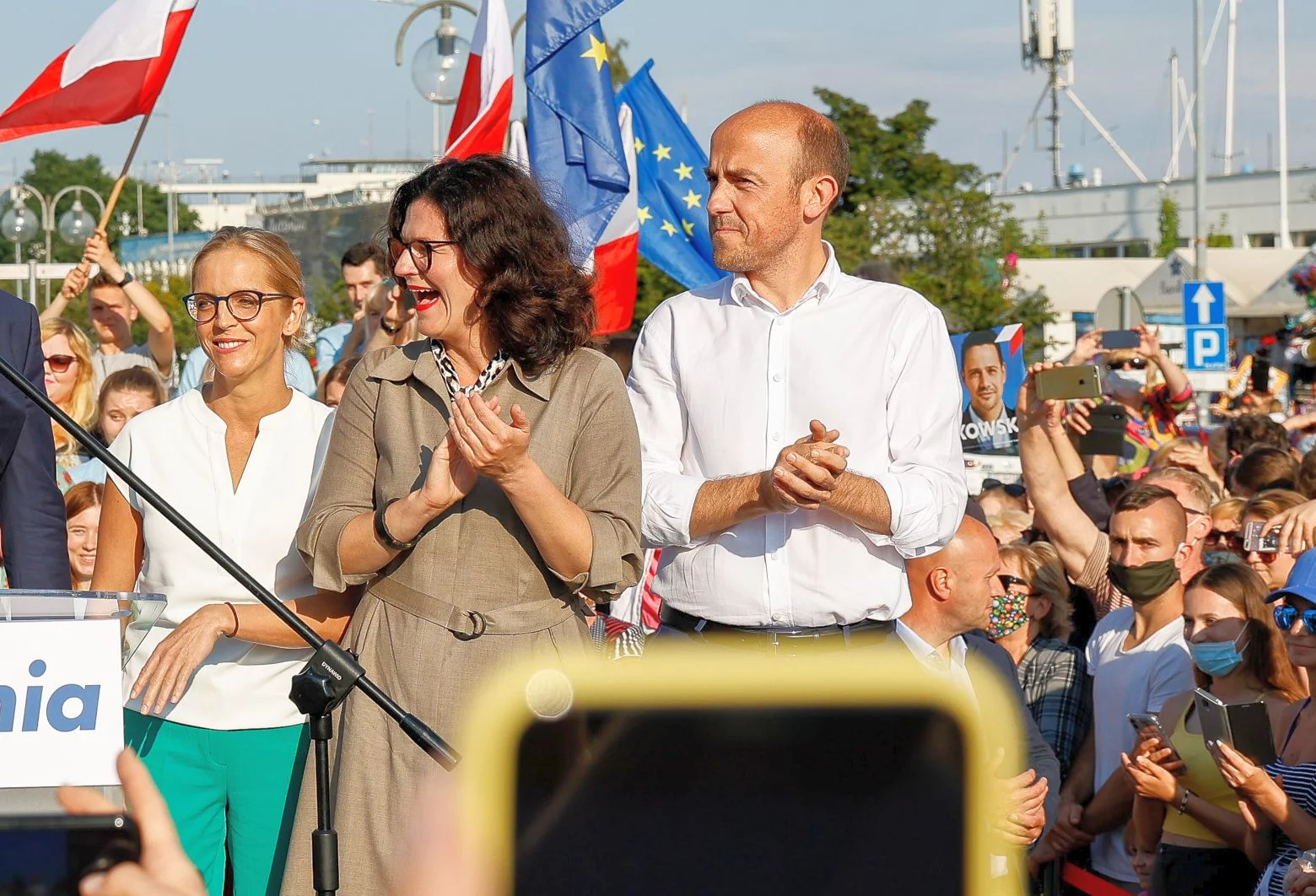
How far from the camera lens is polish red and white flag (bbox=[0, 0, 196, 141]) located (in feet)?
21.1

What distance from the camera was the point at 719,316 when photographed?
373 cm

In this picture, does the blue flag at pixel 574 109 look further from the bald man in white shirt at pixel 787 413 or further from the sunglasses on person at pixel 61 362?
the bald man in white shirt at pixel 787 413

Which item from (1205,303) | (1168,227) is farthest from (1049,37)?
(1205,303)

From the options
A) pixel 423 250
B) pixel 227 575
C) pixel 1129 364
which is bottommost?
pixel 227 575

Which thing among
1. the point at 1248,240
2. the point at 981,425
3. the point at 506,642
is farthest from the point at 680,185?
the point at 1248,240

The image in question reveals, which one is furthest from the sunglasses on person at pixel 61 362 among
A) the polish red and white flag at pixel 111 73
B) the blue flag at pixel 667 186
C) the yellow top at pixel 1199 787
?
the yellow top at pixel 1199 787

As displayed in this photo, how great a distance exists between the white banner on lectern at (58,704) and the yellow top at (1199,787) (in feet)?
11.0

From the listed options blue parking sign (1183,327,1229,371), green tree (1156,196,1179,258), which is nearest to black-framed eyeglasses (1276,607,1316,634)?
blue parking sign (1183,327,1229,371)

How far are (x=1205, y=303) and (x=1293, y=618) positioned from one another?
37.6 feet

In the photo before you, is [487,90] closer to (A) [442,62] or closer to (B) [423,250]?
(A) [442,62]

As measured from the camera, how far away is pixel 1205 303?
601 inches

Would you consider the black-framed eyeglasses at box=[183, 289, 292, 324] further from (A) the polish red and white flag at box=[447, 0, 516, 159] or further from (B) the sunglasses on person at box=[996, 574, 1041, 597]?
(A) the polish red and white flag at box=[447, 0, 516, 159]

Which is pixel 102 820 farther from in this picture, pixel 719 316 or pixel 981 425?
pixel 981 425

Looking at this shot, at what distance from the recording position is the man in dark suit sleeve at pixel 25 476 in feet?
12.6
